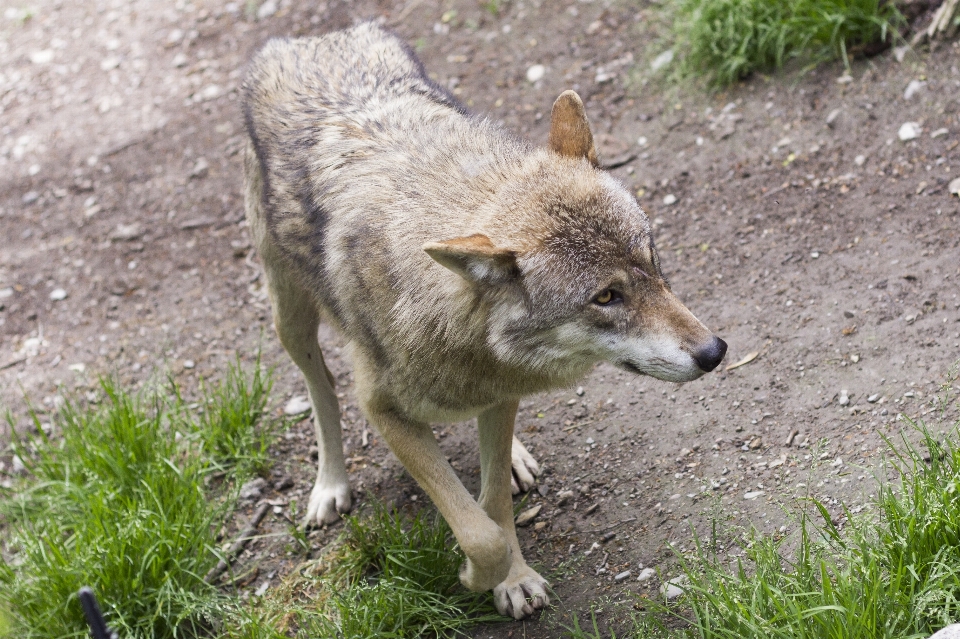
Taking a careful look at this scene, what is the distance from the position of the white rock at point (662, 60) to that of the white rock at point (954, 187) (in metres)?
2.31

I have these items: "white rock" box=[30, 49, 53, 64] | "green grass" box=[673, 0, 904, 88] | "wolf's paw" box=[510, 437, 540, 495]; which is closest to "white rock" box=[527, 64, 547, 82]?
"green grass" box=[673, 0, 904, 88]

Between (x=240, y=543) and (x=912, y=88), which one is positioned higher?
(x=912, y=88)

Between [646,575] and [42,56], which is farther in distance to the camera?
[42,56]

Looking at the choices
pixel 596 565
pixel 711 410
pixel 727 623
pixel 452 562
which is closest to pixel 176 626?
pixel 452 562

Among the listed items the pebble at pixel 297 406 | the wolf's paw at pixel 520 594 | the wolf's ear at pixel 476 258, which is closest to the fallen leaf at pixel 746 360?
the wolf's paw at pixel 520 594

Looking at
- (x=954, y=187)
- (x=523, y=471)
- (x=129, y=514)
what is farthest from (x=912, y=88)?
(x=129, y=514)

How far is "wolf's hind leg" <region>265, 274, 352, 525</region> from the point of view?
4602 mm

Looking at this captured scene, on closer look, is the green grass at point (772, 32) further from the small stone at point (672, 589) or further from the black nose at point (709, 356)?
the small stone at point (672, 589)

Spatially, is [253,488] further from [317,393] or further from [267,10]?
[267,10]

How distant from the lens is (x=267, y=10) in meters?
8.90

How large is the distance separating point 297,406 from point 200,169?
2.96 m

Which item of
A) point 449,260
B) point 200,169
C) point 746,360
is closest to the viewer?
point 449,260

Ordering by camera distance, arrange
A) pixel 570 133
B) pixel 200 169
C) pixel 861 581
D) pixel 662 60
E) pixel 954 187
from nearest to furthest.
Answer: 1. pixel 861 581
2. pixel 570 133
3. pixel 954 187
4. pixel 662 60
5. pixel 200 169

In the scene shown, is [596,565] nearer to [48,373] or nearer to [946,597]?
[946,597]
